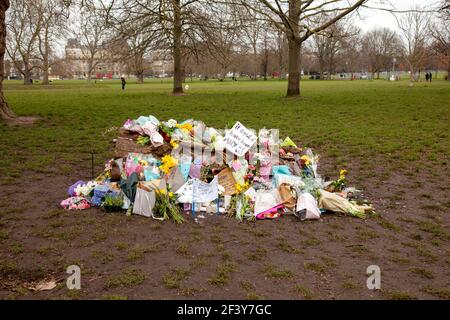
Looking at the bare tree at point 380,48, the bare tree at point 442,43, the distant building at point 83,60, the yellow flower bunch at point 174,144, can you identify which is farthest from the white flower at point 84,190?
the bare tree at point 380,48

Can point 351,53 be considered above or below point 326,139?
above

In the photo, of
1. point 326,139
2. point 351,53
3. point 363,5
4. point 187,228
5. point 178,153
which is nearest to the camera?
point 187,228

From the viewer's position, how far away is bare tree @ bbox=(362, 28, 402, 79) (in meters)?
79.8

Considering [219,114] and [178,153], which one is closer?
[178,153]

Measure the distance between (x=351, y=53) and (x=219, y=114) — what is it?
240 feet

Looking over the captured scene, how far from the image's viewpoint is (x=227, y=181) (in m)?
5.87

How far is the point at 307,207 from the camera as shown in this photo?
17.4ft

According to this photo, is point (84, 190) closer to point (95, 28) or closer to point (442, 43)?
point (95, 28)

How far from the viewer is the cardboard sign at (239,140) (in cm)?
609

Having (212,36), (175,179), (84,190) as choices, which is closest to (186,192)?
(175,179)

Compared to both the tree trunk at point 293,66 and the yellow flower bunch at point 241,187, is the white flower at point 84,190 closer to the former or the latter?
the yellow flower bunch at point 241,187
